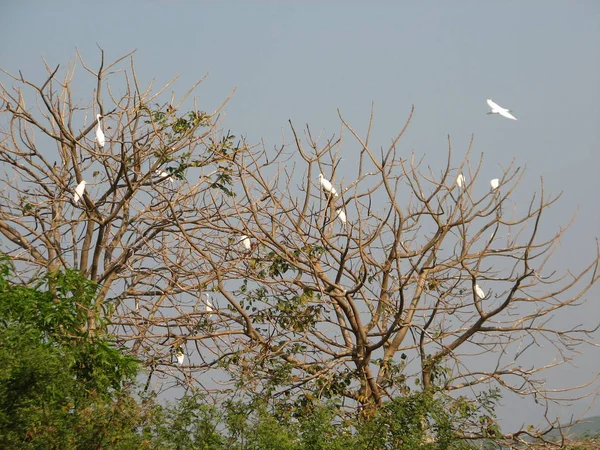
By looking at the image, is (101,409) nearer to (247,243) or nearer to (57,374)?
(57,374)

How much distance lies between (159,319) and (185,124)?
1.74 meters

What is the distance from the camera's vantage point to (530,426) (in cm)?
645

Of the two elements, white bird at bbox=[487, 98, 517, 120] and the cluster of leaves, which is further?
white bird at bbox=[487, 98, 517, 120]

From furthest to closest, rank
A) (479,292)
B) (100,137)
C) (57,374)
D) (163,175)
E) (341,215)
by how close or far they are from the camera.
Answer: (163,175) < (100,137) < (341,215) < (479,292) < (57,374)

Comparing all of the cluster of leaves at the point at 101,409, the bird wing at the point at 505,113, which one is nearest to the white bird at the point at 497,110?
the bird wing at the point at 505,113

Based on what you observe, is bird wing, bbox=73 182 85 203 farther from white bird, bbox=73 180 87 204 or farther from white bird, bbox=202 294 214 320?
white bird, bbox=202 294 214 320

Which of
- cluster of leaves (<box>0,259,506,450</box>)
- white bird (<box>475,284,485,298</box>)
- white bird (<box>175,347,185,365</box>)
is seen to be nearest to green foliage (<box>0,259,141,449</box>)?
cluster of leaves (<box>0,259,506,450</box>)

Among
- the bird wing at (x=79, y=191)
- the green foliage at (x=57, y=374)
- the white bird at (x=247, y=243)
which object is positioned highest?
the bird wing at (x=79, y=191)

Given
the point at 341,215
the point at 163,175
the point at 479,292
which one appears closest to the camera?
the point at 479,292

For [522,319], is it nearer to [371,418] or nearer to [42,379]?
[371,418]

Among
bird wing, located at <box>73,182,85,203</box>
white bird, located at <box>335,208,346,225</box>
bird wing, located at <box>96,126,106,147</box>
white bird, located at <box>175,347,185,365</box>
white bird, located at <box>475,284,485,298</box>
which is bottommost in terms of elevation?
white bird, located at <box>175,347,185,365</box>

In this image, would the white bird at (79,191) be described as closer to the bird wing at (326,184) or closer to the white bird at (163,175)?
the white bird at (163,175)

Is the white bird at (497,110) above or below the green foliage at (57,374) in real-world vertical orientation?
above

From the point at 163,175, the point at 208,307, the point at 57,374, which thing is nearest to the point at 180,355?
the point at 208,307
